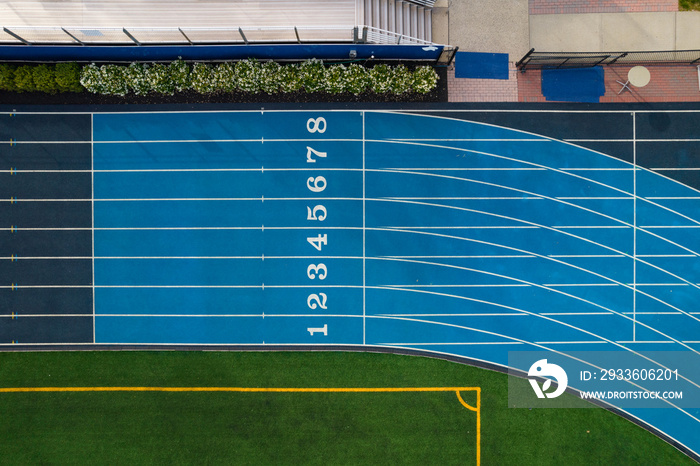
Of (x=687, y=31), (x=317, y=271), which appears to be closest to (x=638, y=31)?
(x=687, y=31)

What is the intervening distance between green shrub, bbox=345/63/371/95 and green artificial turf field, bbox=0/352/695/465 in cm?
744

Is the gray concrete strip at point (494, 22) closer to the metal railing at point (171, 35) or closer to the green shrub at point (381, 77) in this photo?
the green shrub at point (381, 77)

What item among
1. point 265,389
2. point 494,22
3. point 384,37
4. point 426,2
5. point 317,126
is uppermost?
point 426,2

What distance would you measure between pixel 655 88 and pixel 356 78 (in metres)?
8.54

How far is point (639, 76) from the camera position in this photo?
1217 centimetres

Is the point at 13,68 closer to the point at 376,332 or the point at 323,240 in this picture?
the point at 323,240

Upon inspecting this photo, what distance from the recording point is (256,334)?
1248 cm

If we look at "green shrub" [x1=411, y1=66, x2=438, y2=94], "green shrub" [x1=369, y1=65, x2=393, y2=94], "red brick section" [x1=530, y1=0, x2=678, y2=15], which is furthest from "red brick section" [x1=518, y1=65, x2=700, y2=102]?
"green shrub" [x1=369, y1=65, x2=393, y2=94]

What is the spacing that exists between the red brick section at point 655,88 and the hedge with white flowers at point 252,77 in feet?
10.4

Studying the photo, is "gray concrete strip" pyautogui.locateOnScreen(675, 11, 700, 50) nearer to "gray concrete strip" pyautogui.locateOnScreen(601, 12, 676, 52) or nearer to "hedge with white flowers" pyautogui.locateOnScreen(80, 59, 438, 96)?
"gray concrete strip" pyautogui.locateOnScreen(601, 12, 676, 52)

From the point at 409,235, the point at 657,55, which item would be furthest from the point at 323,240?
the point at 657,55

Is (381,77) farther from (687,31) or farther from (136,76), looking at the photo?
(687,31)

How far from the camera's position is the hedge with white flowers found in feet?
38.8

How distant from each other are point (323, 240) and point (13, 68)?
9589 mm
